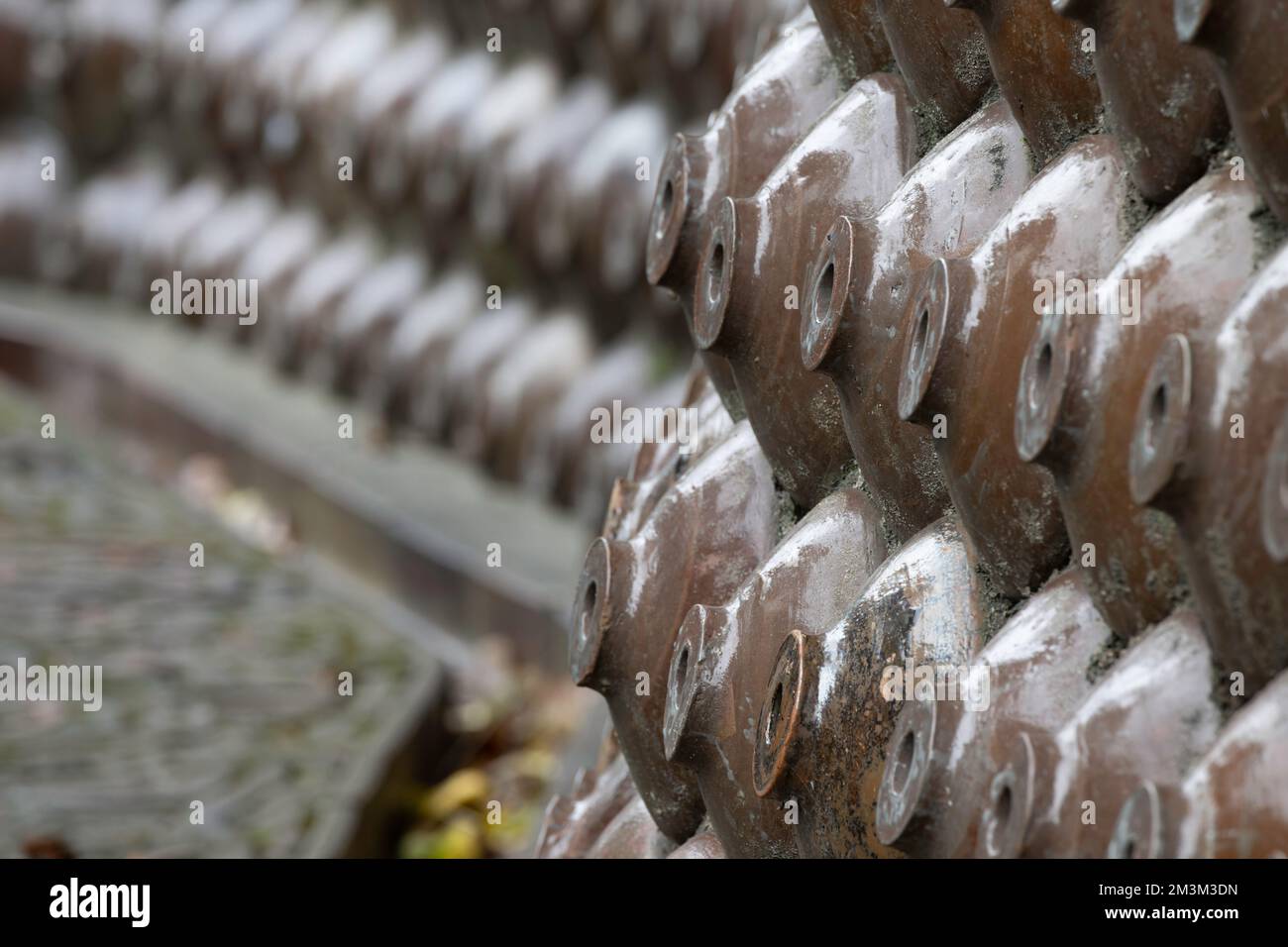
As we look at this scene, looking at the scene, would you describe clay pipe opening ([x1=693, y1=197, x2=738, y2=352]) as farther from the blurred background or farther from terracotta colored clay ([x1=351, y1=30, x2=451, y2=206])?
terracotta colored clay ([x1=351, y1=30, x2=451, y2=206])

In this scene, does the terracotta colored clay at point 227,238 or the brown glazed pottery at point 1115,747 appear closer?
the brown glazed pottery at point 1115,747

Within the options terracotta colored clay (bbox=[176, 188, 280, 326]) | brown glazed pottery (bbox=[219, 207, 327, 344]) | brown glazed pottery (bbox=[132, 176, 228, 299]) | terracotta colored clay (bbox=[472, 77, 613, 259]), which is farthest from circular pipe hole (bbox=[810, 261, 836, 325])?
brown glazed pottery (bbox=[132, 176, 228, 299])

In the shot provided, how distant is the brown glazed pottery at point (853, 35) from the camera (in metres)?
1.08

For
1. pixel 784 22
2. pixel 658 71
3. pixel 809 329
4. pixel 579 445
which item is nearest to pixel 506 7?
pixel 658 71

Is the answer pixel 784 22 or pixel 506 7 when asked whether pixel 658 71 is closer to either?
pixel 506 7

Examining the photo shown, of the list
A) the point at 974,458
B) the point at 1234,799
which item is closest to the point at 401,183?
the point at 974,458

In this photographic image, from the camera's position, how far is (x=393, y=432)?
4320mm

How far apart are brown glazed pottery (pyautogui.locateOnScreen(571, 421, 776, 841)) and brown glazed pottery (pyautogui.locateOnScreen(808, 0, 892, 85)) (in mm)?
216

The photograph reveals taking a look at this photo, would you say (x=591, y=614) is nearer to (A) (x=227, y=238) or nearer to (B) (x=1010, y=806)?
(B) (x=1010, y=806)

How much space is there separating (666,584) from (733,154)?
0.26 metres

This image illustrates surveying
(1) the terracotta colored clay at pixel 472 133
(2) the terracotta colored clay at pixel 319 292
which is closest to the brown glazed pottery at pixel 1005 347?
(1) the terracotta colored clay at pixel 472 133

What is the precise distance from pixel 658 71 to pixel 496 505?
0.95 meters

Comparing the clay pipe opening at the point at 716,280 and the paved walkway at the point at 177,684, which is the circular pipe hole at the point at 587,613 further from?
the paved walkway at the point at 177,684

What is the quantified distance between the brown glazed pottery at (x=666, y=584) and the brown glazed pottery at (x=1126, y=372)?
325mm
